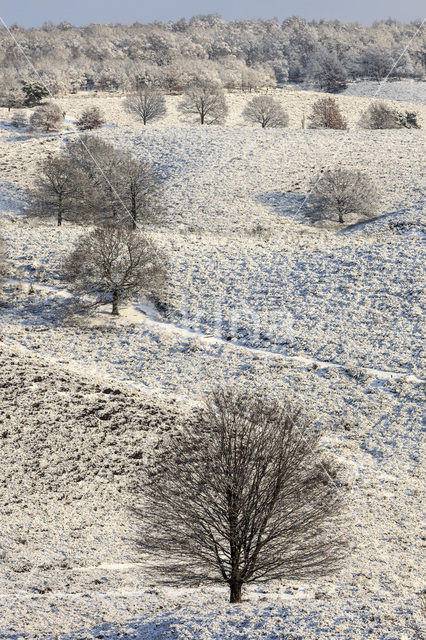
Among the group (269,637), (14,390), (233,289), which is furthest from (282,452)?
(233,289)

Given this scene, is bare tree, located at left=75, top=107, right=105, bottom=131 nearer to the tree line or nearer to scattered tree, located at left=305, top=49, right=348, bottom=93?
the tree line

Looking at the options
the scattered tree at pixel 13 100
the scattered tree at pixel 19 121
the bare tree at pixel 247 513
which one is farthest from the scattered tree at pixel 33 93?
the bare tree at pixel 247 513

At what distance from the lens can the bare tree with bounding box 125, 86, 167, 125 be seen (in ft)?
282

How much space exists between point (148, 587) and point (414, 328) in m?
19.8

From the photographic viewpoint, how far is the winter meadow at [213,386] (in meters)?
13.9

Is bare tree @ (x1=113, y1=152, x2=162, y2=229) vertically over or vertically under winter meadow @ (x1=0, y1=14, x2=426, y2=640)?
over

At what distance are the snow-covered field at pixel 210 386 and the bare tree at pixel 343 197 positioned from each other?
1796 millimetres

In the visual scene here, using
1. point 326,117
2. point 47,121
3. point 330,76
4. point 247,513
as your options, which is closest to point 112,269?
point 247,513

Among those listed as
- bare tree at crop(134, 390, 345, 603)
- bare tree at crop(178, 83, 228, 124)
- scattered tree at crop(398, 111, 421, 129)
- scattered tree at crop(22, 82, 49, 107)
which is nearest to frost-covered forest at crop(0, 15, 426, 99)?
scattered tree at crop(22, 82, 49, 107)

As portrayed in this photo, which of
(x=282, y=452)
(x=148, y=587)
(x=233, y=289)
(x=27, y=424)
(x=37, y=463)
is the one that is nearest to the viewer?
(x=282, y=452)

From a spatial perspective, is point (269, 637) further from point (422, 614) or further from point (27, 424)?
point (27, 424)

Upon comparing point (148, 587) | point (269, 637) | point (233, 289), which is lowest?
point (148, 587)

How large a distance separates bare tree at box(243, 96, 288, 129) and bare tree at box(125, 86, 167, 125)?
12439 mm

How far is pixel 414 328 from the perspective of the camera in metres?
30.7
